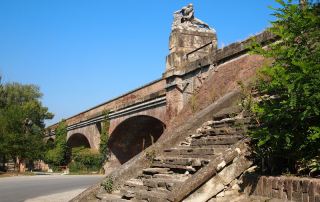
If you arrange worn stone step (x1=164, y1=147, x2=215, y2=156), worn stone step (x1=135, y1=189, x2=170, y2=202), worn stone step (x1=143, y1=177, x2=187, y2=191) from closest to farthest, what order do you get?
worn stone step (x1=135, y1=189, x2=170, y2=202)
worn stone step (x1=143, y1=177, x2=187, y2=191)
worn stone step (x1=164, y1=147, x2=215, y2=156)

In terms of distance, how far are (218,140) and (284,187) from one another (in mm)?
2287

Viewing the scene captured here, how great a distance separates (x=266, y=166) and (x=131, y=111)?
15202mm

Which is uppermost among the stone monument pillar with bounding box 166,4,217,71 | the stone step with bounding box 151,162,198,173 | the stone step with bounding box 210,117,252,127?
the stone monument pillar with bounding box 166,4,217,71

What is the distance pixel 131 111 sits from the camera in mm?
20844

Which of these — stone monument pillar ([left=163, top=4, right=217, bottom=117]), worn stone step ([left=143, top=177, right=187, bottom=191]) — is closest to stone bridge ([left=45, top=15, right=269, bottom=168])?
stone monument pillar ([left=163, top=4, right=217, bottom=117])

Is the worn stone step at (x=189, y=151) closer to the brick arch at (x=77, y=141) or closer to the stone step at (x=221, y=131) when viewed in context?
the stone step at (x=221, y=131)

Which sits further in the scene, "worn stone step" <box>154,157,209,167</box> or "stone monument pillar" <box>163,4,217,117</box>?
"stone monument pillar" <box>163,4,217,117</box>

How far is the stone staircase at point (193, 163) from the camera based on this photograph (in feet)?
19.7

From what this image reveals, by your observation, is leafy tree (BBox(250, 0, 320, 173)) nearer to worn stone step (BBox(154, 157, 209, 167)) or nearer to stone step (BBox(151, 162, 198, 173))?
worn stone step (BBox(154, 157, 209, 167))

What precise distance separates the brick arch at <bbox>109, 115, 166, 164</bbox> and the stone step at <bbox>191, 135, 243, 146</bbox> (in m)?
11.9

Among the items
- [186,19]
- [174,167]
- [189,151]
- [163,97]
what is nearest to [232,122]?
[189,151]

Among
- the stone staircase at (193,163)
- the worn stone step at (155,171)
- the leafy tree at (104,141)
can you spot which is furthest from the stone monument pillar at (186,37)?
the leafy tree at (104,141)

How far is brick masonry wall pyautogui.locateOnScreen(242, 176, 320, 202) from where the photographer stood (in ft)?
15.6

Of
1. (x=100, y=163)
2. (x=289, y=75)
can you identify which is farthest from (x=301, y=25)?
(x=100, y=163)
